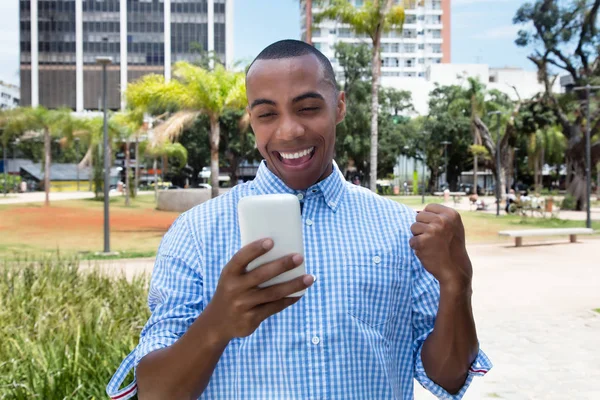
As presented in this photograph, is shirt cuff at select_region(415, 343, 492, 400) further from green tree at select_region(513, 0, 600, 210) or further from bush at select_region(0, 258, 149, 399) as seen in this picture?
green tree at select_region(513, 0, 600, 210)

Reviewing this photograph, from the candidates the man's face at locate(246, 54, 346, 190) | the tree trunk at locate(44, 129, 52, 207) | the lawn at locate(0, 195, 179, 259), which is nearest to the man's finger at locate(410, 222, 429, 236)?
the man's face at locate(246, 54, 346, 190)

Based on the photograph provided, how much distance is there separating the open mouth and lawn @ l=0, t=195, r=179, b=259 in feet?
36.6

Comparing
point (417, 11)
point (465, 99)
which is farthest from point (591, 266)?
point (417, 11)

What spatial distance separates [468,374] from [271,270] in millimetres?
690

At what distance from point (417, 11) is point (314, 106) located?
11078cm

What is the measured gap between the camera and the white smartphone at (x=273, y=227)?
1109 mm

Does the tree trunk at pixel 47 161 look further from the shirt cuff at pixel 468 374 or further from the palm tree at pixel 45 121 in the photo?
the shirt cuff at pixel 468 374

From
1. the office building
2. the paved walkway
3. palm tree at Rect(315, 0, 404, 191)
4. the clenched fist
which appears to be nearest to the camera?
the clenched fist

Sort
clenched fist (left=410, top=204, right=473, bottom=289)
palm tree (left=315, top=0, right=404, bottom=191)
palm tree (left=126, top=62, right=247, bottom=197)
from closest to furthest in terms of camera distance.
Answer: clenched fist (left=410, top=204, right=473, bottom=289)
palm tree (left=315, top=0, right=404, bottom=191)
palm tree (left=126, top=62, right=247, bottom=197)

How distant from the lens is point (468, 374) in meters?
1.54

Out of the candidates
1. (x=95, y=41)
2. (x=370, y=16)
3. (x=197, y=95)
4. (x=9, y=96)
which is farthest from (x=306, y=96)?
(x=9, y=96)

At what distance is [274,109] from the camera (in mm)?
1519

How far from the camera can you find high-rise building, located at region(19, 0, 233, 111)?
92.2m

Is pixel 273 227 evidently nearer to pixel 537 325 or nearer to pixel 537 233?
pixel 537 325
